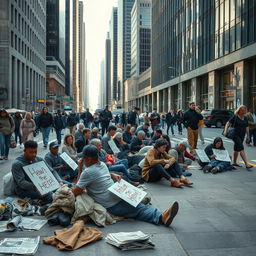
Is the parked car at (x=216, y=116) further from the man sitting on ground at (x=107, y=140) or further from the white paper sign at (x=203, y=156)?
the white paper sign at (x=203, y=156)

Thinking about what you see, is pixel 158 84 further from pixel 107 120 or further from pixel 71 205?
pixel 71 205

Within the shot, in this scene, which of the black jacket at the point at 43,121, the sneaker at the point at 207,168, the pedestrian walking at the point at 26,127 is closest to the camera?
the sneaker at the point at 207,168

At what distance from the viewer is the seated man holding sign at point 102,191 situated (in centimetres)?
560

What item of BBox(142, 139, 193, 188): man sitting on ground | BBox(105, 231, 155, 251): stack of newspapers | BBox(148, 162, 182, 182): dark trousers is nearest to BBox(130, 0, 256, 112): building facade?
BBox(148, 162, 182, 182): dark trousers

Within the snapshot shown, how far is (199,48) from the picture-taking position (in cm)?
4788

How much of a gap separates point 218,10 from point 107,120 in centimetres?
2603

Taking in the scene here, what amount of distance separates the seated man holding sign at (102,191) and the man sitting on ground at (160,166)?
265 centimetres

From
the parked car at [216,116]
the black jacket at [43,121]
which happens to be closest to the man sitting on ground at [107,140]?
the black jacket at [43,121]

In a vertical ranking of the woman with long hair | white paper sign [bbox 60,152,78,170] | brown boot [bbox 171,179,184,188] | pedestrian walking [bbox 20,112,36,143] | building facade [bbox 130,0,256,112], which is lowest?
brown boot [bbox 171,179,184,188]

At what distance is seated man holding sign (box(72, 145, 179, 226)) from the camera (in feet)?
18.4

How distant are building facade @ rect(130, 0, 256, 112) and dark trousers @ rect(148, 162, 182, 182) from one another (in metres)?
25.9

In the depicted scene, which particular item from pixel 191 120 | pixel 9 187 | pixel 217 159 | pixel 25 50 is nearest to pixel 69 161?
pixel 9 187

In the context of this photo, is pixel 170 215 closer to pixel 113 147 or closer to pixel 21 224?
pixel 21 224

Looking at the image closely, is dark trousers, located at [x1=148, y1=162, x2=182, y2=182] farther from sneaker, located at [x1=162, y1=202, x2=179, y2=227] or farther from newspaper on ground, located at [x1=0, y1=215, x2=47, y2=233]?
newspaper on ground, located at [x1=0, y1=215, x2=47, y2=233]
